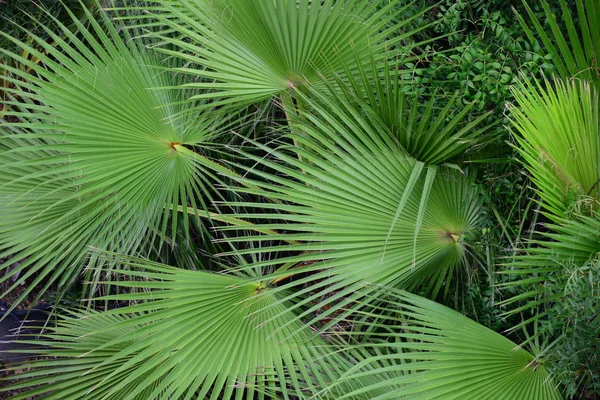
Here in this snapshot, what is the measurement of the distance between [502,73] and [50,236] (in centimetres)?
148

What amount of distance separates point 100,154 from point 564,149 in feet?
4.22

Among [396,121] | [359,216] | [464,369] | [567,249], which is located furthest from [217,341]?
[567,249]

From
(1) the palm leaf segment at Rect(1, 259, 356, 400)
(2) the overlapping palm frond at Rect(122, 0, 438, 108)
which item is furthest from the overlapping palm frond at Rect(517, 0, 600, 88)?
(1) the palm leaf segment at Rect(1, 259, 356, 400)

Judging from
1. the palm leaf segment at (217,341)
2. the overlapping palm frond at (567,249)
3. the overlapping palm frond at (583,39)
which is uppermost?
the overlapping palm frond at (583,39)

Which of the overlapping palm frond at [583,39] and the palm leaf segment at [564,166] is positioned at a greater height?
the overlapping palm frond at [583,39]

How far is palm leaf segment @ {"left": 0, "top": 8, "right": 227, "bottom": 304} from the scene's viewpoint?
191cm

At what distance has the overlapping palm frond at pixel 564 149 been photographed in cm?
140

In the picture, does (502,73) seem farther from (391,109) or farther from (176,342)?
(176,342)

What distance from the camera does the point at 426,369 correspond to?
142cm

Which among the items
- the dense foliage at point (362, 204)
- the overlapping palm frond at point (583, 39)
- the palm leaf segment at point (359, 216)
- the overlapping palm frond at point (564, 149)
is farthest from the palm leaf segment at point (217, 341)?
the overlapping palm frond at point (583, 39)

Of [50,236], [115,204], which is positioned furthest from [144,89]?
[50,236]

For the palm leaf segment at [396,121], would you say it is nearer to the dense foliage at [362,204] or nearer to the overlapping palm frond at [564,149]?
the dense foliage at [362,204]

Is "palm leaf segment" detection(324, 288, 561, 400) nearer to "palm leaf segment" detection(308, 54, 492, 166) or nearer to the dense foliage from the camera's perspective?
the dense foliage

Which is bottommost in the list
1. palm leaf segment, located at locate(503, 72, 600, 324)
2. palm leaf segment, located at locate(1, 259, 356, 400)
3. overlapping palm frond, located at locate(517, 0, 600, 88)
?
palm leaf segment, located at locate(1, 259, 356, 400)
